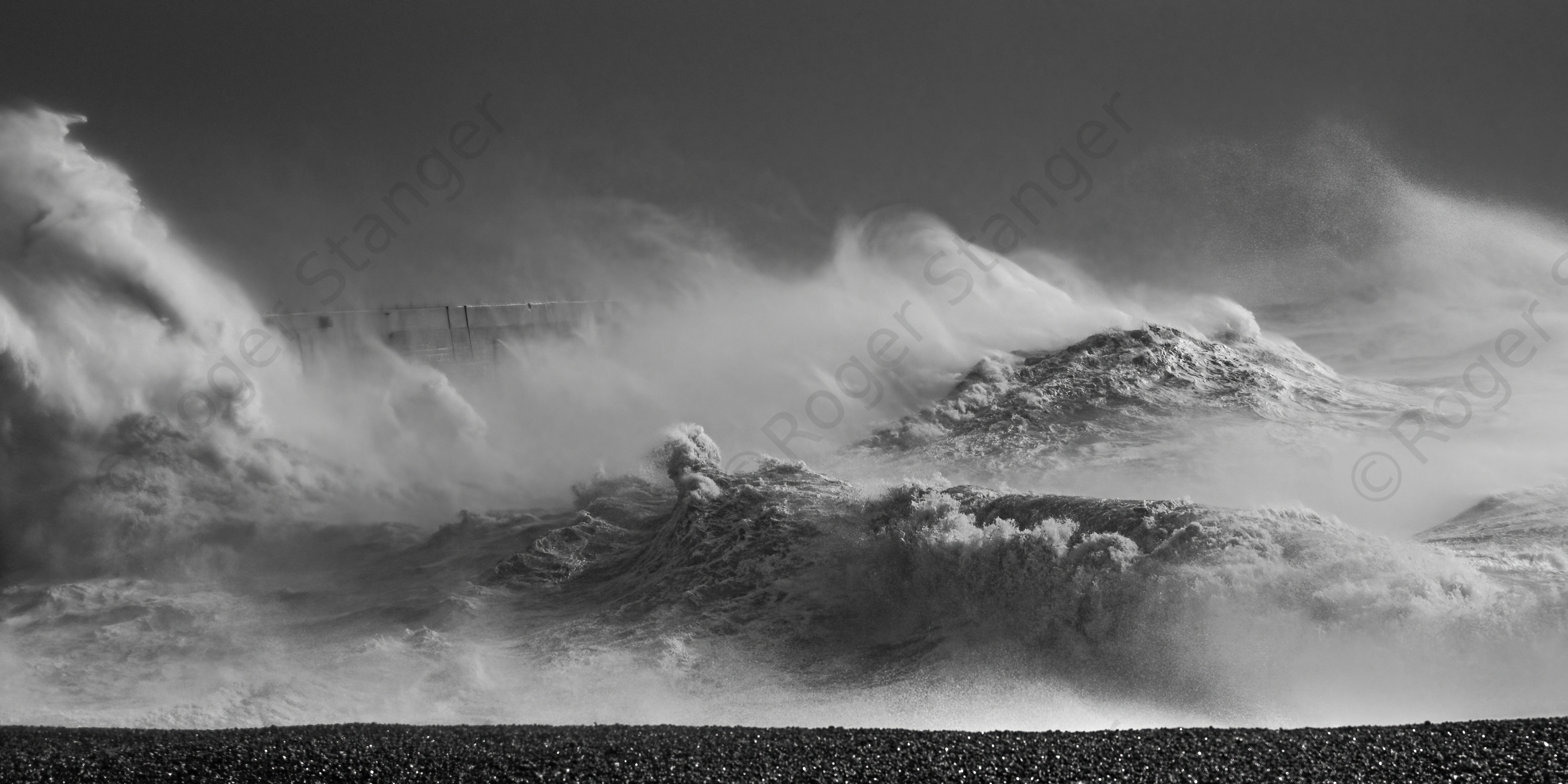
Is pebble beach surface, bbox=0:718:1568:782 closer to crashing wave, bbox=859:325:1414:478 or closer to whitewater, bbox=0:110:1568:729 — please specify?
whitewater, bbox=0:110:1568:729

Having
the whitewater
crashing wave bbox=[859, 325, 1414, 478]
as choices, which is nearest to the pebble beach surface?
the whitewater

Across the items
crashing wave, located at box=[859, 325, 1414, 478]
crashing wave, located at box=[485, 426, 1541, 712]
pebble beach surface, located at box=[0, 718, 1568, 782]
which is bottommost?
pebble beach surface, located at box=[0, 718, 1568, 782]

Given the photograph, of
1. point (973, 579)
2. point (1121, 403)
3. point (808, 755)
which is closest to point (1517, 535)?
point (973, 579)

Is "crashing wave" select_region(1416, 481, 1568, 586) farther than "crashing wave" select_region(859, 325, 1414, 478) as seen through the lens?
No

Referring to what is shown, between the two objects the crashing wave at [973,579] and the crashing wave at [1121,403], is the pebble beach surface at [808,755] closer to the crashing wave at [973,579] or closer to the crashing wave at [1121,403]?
the crashing wave at [973,579]

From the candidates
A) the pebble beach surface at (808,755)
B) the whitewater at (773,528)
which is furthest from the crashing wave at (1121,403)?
the pebble beach surface at (808,755)

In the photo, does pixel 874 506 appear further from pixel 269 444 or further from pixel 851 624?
pixel 269 444

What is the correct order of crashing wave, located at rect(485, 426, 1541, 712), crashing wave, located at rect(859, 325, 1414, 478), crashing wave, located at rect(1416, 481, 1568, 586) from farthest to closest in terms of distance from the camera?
crashing wave, located at rect(859, 325, 1414, 478) < crashing wave, located at rect(1416, 481, 1568, 586) < crashing wave, located at rect(485, 426, 1541, 712)

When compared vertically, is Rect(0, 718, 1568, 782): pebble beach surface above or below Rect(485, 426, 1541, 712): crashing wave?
below

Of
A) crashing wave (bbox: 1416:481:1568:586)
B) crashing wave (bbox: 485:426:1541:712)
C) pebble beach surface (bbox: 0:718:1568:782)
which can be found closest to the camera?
pebble beach surface (bbox: 0:718:1568:782)
